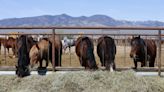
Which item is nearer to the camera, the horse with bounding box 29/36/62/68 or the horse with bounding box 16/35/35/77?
the horse with bounding box 16/35/35/77

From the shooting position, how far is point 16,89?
11.0m

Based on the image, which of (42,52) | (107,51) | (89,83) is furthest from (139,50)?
(42,52)

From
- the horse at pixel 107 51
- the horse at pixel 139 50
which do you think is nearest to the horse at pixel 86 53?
the horse at pixel 107 51

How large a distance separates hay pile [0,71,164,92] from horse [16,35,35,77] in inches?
22.9

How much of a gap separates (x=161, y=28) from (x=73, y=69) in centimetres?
275

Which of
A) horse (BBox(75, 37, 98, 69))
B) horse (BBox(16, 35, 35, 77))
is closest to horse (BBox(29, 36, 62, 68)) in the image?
horse (BBox(16, 35, 35, 77))

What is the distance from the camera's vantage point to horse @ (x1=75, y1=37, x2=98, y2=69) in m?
12.0

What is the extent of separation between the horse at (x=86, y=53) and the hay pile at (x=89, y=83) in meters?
0.99

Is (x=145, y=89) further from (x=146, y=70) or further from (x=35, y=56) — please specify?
(x=35, y=56)

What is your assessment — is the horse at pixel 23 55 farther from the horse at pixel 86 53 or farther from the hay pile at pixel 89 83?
the horse at pixel 86 53

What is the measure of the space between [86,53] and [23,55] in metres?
1.80

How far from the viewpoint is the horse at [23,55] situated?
11.8 m

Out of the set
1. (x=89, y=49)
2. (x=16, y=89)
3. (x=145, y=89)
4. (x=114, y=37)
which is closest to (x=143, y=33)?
(x=114, y=37)

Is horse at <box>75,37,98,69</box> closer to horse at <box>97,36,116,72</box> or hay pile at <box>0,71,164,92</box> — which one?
horse at <box>97,36,116,72</box>
